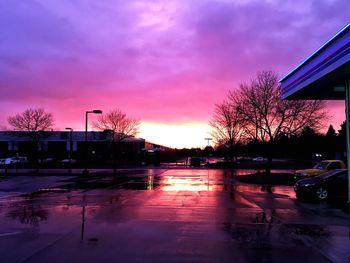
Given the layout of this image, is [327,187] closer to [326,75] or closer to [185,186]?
[326,75]

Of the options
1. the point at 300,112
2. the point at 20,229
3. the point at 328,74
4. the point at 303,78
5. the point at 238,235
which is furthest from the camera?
the point at 300,112

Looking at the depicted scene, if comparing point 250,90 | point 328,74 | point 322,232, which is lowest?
point 322,232

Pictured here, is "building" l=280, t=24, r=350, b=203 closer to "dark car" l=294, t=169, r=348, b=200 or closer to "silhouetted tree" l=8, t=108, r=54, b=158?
"dark car" l=294, t=169, r=348, b=200

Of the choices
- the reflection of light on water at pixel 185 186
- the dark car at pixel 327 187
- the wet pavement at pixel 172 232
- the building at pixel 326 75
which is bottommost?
the wet pavement at pixel 172 232

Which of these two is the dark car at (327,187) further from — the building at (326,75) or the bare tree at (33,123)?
the bare tree at (33,123)

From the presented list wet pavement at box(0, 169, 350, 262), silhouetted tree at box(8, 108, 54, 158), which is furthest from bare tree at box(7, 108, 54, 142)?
wet pavement at box(0, 169, 350, 262)

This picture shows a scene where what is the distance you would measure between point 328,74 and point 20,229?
420 inches

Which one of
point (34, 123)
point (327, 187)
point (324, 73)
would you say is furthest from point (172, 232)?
point (34, 123)

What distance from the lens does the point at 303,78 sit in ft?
52.7

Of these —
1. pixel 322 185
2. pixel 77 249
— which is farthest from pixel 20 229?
pixel 322 185

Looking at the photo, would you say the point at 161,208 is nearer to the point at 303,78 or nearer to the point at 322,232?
the point at 322,232

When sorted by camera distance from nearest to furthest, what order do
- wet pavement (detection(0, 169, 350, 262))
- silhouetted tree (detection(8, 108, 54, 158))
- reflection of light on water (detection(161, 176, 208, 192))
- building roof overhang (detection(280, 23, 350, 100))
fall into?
wet pavement (detection(0, 169, 350, 262)) → building roof overhang (detection(280, 23, 350, 100)) → reflection of light on water (detection(161, 176, 208, 192)) → silhouetted tree (detection(8, 108, 54, 158))

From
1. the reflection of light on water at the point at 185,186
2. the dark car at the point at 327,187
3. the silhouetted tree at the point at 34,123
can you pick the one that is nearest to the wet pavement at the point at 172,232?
the dark car at the point at 327,187

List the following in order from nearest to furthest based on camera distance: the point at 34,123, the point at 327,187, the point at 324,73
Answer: the point at 324,73 < the point at 327,187 < the point at 34,123
